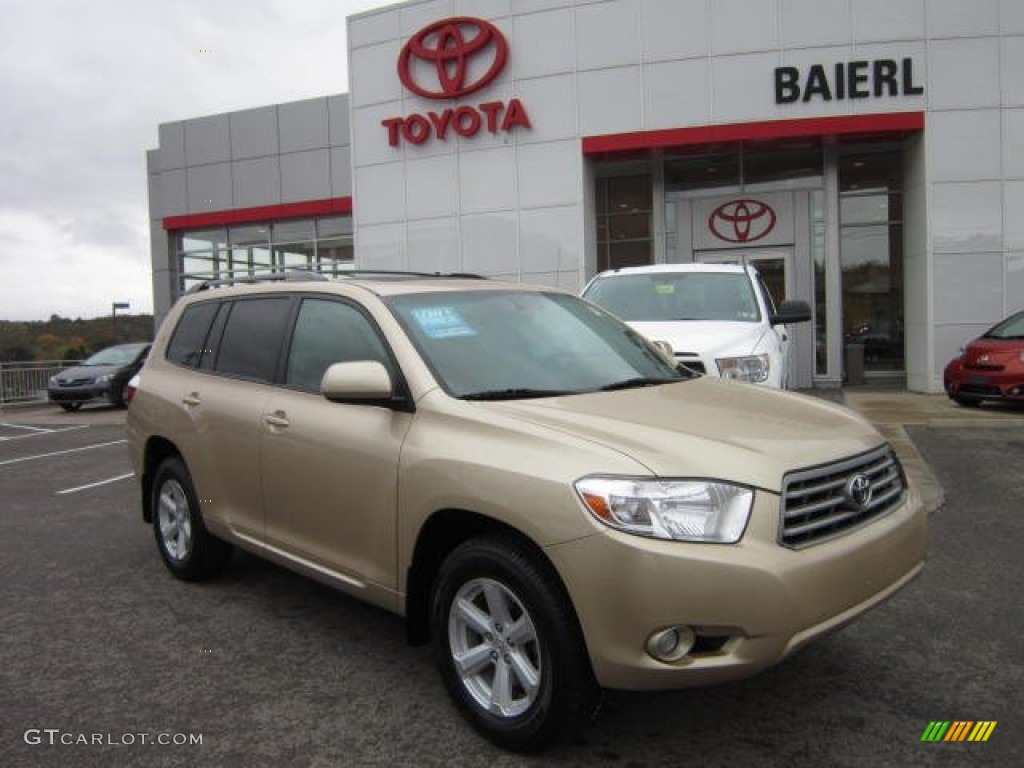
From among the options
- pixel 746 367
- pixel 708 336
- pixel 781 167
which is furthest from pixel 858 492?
pixel 781 167

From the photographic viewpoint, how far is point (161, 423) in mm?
5070

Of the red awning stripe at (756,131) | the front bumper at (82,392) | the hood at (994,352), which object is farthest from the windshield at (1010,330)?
the front bumper at (82,392)

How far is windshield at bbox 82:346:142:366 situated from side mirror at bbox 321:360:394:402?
1726 centimetres

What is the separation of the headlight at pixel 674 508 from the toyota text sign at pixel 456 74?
46.1 ft

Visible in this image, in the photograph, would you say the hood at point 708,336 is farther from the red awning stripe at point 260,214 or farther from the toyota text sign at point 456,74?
the red awning stripe at point 260,214

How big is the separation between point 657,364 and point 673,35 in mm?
12425

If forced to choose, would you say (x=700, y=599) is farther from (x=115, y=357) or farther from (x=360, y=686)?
(x=115, y=357)

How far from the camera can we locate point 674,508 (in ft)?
8.71

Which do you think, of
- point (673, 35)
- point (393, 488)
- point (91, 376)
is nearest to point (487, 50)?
point (673, 35)

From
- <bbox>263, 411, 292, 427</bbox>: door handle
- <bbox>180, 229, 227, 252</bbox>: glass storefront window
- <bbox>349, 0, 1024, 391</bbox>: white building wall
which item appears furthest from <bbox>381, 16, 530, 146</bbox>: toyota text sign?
<bbox>263, 411, 292, 427</bbox>: door handle

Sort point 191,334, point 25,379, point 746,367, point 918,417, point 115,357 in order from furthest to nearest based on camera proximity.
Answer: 1. point 25,379
2. point 115,357
3. point 918,417
4. point 746,367
5. point 191,334

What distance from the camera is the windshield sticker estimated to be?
3.66 meters

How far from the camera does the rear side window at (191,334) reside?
5086 mm

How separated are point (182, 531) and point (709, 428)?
338 cm
